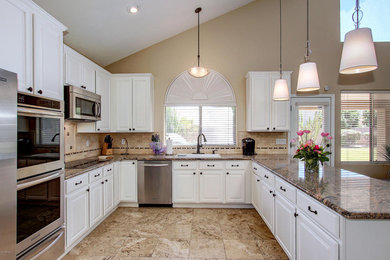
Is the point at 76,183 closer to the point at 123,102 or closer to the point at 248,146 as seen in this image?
the point at 123,102

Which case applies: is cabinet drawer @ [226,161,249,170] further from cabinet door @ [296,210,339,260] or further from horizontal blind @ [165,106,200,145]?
cabinet door @ [296,210,339,260]

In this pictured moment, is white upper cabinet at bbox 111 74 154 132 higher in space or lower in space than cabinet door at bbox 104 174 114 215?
higher

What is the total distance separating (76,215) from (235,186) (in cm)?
242

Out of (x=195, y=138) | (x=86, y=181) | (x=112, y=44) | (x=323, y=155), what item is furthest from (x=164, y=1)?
(x=323, y=155)

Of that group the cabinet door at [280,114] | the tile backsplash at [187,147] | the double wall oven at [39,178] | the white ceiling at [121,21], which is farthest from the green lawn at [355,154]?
the double wall oven at [39,178]

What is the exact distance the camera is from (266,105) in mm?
3793

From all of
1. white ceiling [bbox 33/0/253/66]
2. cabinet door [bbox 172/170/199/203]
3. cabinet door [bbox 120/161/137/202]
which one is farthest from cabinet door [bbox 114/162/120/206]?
white ceiling [bbox 33/0/253/66]

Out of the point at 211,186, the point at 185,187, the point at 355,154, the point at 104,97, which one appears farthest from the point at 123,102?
the point at 355,154

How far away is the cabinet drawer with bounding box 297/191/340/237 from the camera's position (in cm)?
129

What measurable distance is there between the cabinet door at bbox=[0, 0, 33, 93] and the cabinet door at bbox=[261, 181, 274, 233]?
283 centimetres

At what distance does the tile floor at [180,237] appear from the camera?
229 centimetres

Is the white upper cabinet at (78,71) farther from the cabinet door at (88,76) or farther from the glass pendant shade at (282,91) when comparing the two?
the glass pendant shade at (282,91)

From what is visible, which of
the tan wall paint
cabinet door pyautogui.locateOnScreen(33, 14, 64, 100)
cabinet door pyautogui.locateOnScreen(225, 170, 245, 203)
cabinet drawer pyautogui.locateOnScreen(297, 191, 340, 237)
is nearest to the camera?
cabinet drawer pyautogui.locateOnScreen(297, 191, 340, 237)

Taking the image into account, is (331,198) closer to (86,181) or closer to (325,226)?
(325,226)
